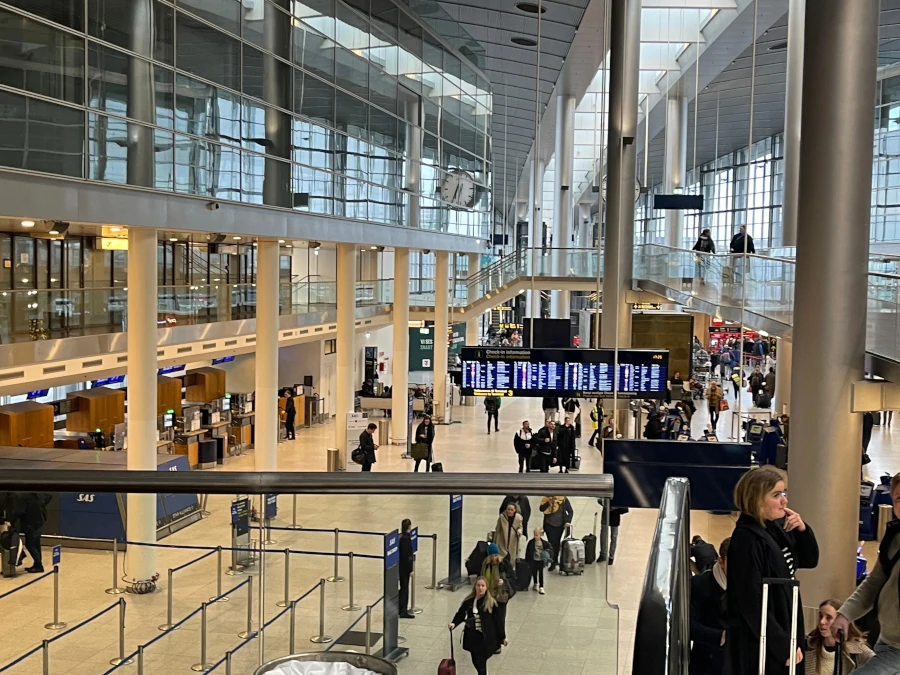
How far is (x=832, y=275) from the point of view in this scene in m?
11.3

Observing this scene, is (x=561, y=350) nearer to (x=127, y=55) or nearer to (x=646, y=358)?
(x=646, y=358)

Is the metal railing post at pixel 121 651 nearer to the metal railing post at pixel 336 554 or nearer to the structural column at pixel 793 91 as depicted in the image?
the metal railing post at pixel 336 554

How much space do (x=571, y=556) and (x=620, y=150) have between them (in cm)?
2071

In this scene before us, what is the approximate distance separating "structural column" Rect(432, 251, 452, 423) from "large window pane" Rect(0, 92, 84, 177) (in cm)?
2190

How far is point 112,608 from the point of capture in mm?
3447

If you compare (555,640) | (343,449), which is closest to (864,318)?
(555,640)

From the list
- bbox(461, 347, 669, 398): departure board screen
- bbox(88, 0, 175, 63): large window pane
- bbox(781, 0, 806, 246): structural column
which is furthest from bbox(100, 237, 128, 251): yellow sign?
bbox(781, 0, 806, 246): structural column

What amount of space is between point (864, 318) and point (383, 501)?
387 inches

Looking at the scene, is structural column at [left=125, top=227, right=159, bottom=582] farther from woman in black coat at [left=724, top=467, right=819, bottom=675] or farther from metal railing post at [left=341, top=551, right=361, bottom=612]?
metal railing post at [left=341, top=551, right=361, bottom=612]

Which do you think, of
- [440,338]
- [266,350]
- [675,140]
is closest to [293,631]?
[266,350]

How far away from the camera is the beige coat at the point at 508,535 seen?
281 centimetres

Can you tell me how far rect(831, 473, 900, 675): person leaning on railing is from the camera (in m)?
3.92

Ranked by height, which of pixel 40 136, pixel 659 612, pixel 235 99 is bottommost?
pixel 659 612

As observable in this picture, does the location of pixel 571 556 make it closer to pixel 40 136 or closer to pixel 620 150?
pixel 40 136
